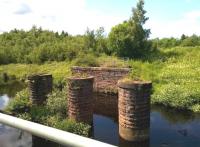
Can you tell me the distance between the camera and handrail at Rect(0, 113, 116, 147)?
1.09m

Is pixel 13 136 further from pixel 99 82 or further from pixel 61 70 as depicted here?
pixel 61 70

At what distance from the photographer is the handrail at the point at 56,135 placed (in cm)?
109

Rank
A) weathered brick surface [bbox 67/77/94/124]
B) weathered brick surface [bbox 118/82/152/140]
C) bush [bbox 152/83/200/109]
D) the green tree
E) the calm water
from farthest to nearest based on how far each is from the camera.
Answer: the green tree, bush [bbox 152/83/200/109], weathered brick surface [bbox 67/77/94/124], the calm water, weathered brick surface [bbox 118/82/152/140]

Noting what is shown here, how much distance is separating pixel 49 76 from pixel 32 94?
1053 millimetres

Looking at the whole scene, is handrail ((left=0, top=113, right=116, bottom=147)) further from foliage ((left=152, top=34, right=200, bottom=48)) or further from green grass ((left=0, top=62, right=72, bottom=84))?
foliage ((left=152, top=34, right=200, bottom=48))

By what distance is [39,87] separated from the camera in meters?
14.7

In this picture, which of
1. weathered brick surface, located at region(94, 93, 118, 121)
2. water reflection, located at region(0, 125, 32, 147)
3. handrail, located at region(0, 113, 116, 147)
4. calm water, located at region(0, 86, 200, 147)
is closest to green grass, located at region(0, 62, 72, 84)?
weathered brick surface, located at region(94, 93, 118, 121)

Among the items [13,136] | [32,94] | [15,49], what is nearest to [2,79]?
[15,49]

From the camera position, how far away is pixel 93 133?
12531 millimetres

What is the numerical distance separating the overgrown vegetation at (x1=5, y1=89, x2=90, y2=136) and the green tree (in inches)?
722

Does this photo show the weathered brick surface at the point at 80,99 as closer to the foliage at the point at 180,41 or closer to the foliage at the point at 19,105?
the foliage at the point at 19,105

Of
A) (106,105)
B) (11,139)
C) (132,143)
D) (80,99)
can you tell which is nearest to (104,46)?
→ (106,105)

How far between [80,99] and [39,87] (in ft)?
11.1

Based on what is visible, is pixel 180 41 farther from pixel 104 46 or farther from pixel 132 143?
pixel 132 143
